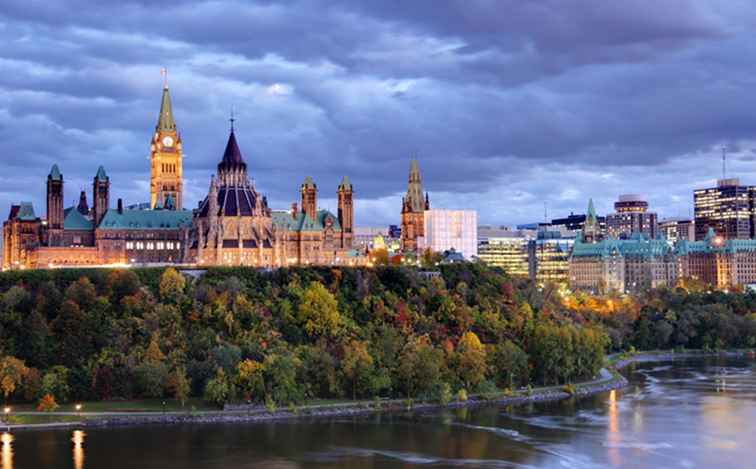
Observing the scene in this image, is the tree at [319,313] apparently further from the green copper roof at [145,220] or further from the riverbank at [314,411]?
the green copper roof at [145,220]

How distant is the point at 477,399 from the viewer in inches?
4535

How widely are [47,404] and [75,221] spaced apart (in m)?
90.5

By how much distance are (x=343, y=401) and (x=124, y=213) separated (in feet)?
300

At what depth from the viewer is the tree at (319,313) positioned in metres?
122

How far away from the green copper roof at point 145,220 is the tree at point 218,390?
84.4m

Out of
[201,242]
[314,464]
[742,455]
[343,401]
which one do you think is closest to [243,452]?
[314,464]

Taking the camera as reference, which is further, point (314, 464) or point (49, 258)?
point (49, 258)

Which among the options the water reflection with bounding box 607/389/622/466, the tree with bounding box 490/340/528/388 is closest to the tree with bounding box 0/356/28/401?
the tree with bounding box 490/340/528/388

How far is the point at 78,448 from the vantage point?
292ft

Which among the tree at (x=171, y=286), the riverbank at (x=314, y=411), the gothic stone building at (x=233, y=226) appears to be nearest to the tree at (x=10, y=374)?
the riverbank at (x=314, y=411)

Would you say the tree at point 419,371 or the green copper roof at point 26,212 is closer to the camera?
the tree at point 419,371

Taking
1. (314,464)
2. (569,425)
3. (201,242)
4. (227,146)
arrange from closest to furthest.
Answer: (314,464) < (569,425) < (201,242) < (227,146)

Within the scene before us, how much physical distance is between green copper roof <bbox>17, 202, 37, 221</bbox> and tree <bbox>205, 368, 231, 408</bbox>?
3752 inches

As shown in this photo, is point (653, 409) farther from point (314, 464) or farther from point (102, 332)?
point (102, 332)
